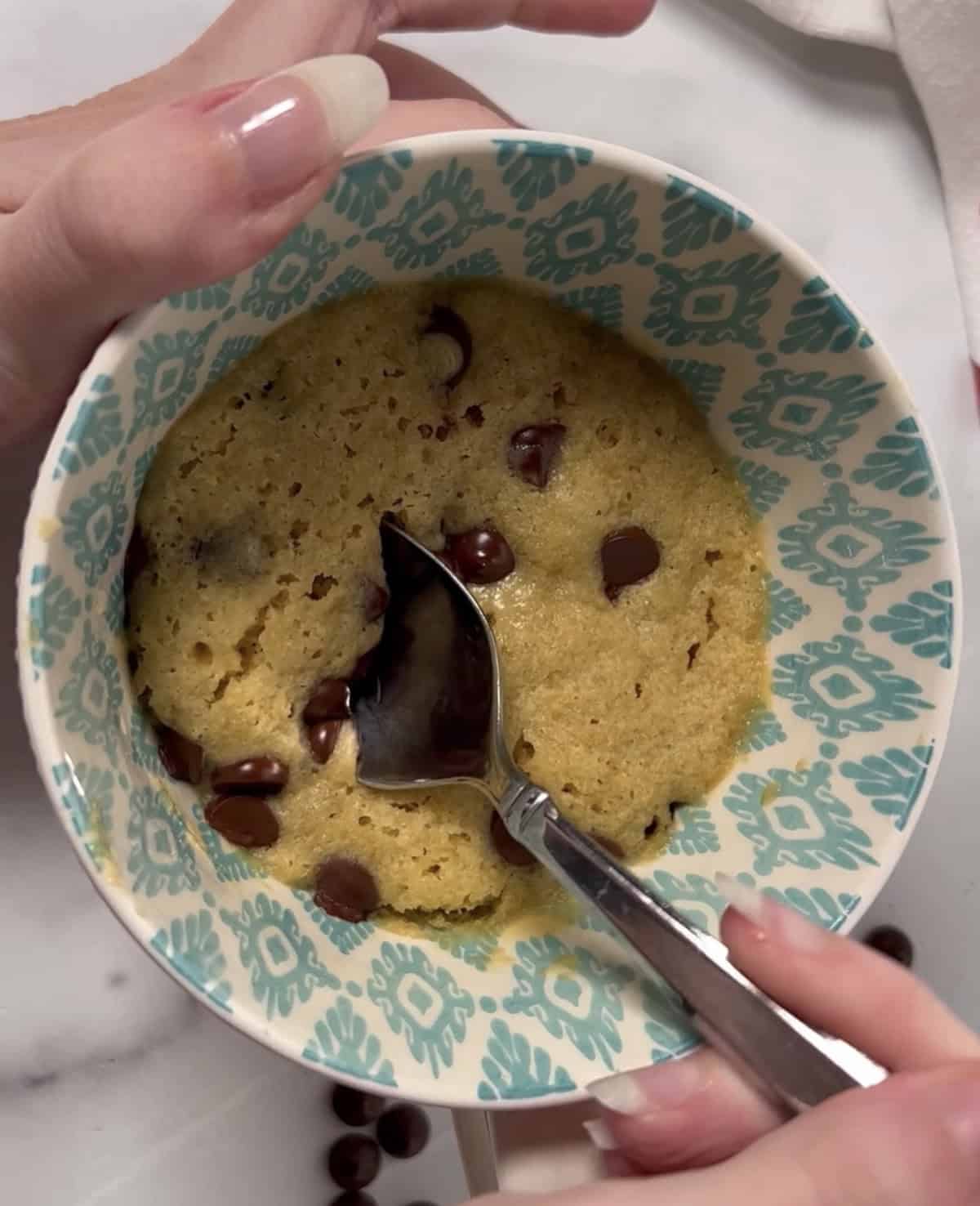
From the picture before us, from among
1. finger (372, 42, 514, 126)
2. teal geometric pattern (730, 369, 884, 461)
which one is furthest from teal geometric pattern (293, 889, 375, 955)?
finger (372, 42, 514, 126)

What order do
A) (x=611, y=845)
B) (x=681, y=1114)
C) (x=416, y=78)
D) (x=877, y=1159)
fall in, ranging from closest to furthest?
(x=877, y=1159) < (x=681, y=1114) < (x=611, y=845) < (x=416, y=78)

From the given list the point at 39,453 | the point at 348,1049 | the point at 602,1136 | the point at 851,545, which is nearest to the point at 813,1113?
the point at 602,1136

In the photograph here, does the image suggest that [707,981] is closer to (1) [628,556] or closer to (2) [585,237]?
(1) [628,556]

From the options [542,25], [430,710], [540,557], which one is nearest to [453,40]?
[542,25]

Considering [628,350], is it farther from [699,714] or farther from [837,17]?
[837,17]

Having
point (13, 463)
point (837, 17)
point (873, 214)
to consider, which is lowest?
point (13, 463)

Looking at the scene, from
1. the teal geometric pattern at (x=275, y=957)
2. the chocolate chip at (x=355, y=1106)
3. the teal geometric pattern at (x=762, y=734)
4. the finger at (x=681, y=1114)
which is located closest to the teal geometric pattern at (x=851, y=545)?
the teal geometric pattern at (x=762, y=734)
